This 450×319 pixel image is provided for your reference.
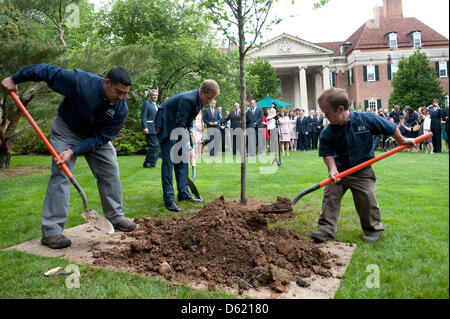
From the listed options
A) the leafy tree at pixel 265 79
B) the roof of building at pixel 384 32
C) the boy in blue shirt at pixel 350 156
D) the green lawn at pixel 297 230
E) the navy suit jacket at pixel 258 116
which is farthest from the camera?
the leafy tree at pixel 265 79

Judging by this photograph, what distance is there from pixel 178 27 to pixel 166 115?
17602mm

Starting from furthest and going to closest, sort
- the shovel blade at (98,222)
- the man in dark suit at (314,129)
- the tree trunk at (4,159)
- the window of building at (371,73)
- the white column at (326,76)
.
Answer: the white column at (326,76), the window of building at (371,73), the man in dark suit at (314,129), the tree trunk at (4,159), the shovel blade at (98,222)

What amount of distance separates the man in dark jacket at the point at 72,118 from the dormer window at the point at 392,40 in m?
39.2

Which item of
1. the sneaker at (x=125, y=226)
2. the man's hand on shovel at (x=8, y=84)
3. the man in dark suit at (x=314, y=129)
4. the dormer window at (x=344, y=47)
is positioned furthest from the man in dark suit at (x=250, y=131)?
the dormer window at (x=344, y=47)

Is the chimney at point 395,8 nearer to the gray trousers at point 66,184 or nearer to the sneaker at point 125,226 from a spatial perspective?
the gray trousers at point 66,184

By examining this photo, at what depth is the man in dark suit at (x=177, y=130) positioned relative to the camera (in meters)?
5.45

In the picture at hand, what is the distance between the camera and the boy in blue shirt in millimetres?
3607

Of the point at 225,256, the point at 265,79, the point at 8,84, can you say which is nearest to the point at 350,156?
the point at 225,256

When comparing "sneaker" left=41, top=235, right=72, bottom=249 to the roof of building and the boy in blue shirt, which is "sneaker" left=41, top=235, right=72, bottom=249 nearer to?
the boy in blue shirt

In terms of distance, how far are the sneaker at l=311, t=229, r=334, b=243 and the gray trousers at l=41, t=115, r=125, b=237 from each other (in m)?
2.29

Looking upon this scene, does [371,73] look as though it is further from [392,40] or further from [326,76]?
[326,76]

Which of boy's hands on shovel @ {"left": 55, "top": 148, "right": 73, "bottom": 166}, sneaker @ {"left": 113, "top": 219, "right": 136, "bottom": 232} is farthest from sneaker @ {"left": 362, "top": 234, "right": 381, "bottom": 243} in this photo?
boy's hands on shovel @ {"left": 55, "top": 148, "right": 73, "bottom": 166}

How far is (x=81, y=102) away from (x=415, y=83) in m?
32.9
